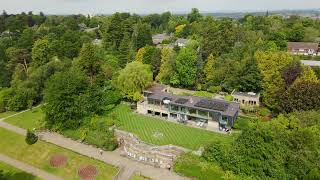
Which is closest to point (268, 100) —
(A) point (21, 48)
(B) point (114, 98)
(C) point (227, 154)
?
(C) point (227, 154)

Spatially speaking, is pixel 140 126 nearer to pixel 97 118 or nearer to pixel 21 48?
pixel 97 118

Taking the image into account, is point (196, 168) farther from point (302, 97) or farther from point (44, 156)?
point (44, 156)

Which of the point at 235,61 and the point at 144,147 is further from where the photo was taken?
the point at 235,61

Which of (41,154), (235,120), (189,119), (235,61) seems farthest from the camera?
(235,61)

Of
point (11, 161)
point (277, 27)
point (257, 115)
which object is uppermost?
point (277, 27)

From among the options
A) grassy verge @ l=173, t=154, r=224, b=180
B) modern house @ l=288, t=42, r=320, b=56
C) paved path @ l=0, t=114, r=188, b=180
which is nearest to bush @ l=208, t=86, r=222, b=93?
grassy verge @ l=173, t=154, r=224, b=180

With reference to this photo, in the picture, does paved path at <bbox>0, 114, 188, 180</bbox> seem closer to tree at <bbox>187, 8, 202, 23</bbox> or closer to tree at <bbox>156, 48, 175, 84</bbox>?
tree at <bbox>156, 48, 175, 84</bbox>

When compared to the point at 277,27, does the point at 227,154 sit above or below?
below
